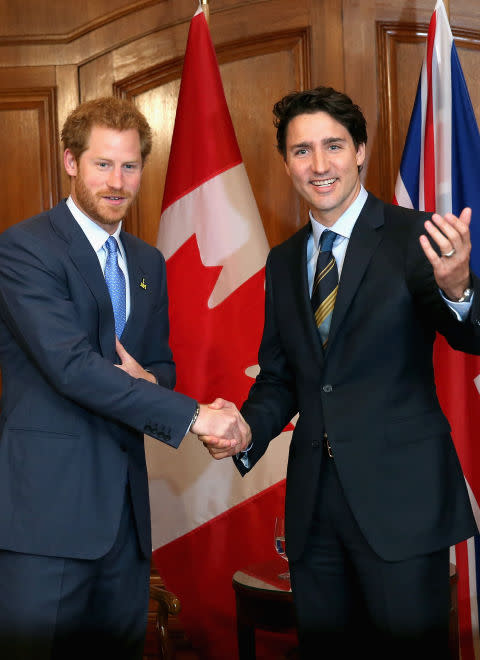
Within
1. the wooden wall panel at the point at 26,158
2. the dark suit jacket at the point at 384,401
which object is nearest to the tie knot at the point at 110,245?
the dark suit jacket at the point at 384,401

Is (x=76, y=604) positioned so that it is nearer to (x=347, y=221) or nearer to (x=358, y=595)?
(x=358, y=595)

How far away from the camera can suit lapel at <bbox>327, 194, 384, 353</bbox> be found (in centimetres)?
190

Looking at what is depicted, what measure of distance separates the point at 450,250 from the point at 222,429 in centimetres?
76

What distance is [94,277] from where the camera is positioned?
6.66 ft

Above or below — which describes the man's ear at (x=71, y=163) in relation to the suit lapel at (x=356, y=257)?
above

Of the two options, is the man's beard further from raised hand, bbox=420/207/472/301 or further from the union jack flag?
the union jack flag

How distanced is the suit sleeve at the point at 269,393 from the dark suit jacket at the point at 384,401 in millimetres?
181

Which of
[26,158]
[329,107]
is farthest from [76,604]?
[26,158]

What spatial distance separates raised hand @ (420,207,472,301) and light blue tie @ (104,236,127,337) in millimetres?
801

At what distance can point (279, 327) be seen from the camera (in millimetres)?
2111

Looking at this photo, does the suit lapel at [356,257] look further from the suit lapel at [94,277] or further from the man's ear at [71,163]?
the man's ear at [71,163]

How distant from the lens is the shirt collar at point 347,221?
2.05 m

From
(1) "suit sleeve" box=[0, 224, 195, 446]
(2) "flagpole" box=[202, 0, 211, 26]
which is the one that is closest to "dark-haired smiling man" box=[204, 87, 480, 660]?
(1) "suit sleeve" box=[0, 224, 195, 446]

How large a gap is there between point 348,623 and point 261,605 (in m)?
0.65
